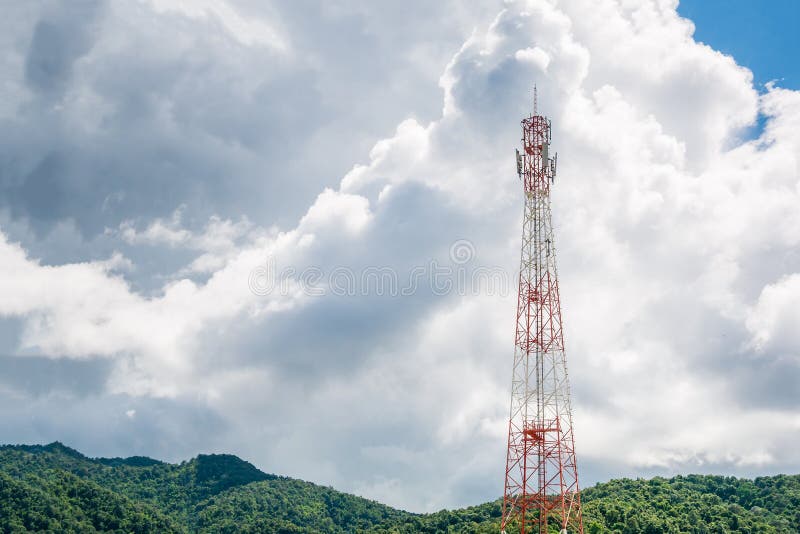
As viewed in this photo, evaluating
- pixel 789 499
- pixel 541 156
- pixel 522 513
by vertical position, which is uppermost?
pixel 541 156

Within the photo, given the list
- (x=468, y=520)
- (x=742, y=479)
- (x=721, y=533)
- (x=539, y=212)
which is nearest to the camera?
(x=539, y=212)

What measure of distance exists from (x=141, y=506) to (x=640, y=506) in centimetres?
11752

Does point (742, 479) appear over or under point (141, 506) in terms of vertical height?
over

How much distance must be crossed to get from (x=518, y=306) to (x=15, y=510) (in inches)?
5046

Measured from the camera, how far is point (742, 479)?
7092 inches

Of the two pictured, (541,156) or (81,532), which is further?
(81,532)

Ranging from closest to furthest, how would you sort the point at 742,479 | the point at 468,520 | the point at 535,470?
1. the point at 535,470
2. the point at 468,520
3. the point at 742,479

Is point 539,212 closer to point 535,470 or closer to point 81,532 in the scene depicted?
point 535,470

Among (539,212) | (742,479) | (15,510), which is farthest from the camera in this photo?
(742,479)

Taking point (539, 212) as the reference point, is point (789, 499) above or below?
below

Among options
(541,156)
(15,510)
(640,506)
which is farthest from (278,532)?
(541,156)

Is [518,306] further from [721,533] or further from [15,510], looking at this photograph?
[15,510]

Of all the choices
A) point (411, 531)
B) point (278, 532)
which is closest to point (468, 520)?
point (411, 531)

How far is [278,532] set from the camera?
595ft
